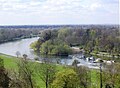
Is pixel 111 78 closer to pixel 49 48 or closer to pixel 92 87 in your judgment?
pixel 92 87

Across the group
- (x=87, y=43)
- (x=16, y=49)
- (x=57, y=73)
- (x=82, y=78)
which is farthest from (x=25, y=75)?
(x=16, y=49)

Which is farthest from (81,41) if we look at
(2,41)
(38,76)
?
(38,76)

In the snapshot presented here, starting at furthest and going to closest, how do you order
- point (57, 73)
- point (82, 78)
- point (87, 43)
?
point (87, 43)
point (82, 78)
point (57, 73)

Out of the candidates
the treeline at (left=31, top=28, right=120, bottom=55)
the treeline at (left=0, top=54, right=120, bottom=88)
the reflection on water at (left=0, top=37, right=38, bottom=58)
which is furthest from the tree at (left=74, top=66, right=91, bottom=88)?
the treeline at (left=31, top=28, right=120, bottom=55)

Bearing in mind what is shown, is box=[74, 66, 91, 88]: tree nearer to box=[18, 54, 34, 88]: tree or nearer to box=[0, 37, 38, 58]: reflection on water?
box=[18, 54, 34, 88]: tree

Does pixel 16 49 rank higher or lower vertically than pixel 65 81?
A: lower

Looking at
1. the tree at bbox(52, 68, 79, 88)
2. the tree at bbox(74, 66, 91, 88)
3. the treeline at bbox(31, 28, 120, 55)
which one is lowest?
the treeline at bbox(31, 28, 120, 55)

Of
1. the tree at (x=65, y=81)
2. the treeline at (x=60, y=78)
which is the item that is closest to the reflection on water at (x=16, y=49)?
the treeline at (x=60, y=78)

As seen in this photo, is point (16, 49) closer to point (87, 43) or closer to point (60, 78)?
point (87, 43)

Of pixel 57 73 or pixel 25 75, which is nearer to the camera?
pixel 57 73

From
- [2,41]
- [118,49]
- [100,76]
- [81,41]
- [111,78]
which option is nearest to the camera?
[111,78]

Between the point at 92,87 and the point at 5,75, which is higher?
the point at 5,75
